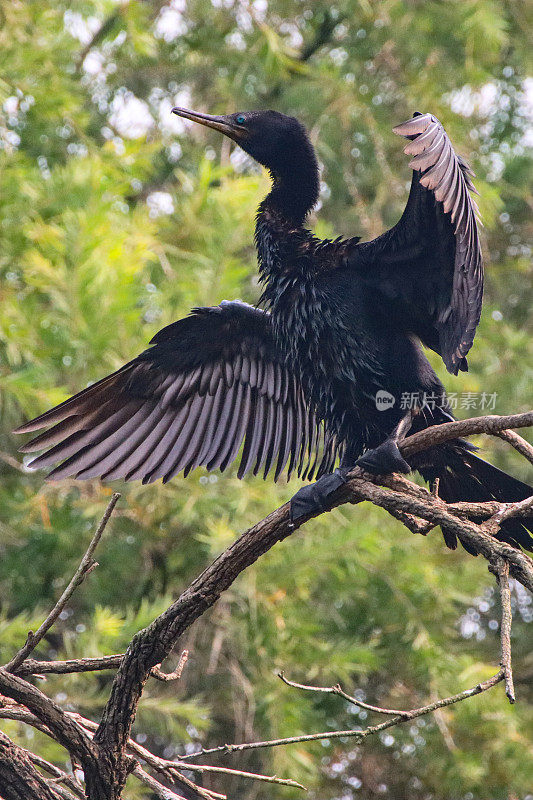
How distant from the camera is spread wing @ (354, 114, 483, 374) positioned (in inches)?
101

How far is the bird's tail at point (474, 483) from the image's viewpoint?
2776 millimetres

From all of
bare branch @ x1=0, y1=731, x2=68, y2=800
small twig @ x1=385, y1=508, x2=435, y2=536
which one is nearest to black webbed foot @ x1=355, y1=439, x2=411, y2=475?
small twig @ x1=385, y1=508, x2=435, y2=536

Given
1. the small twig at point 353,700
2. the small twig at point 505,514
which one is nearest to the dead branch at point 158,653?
the small twig at point 505,514

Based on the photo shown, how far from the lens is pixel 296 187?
359cm

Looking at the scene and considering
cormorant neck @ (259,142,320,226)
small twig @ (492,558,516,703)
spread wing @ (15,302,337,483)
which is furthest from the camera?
cormorant neck @ (259,142,320,226)

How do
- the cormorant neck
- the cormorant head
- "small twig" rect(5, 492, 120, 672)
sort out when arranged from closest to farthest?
"small twig" rect(5, 492, 120, 672) < the cormorant neck < the cormorant head

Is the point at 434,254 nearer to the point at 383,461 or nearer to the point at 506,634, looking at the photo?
the point at 383,461

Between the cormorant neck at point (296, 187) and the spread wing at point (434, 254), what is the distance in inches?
17.4

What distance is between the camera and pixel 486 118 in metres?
8.86

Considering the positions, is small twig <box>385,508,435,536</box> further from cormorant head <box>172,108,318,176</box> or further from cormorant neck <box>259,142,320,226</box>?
cormorant head <box>172,108,318,176</box>

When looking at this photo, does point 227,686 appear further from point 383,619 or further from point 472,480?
point 472,480

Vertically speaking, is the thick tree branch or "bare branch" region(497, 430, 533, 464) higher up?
"bare branch" region(497, 430, 533, 464)

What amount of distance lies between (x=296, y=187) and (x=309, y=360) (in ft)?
2.49

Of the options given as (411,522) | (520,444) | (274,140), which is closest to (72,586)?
(411,522)
